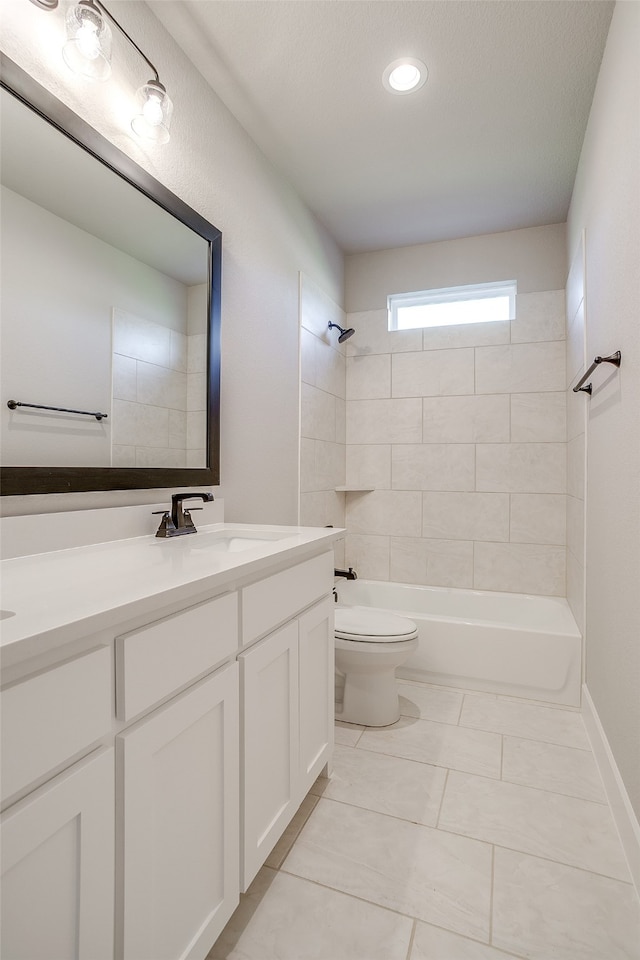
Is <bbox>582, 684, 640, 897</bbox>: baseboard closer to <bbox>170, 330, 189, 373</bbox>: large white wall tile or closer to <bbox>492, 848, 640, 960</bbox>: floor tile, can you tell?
<bbox>492, 848, 640, 960</bbox>: floor tile

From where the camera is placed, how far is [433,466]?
325 centimetres

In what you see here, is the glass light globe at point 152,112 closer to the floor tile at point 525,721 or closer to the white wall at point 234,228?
the white wall at point 234,228

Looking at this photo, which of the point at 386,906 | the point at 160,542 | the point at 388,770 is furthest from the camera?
the point at 388,770

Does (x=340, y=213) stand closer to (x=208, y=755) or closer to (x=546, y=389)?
(x=546, y=389)

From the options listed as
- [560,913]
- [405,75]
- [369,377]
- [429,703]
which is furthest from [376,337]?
[560,913]

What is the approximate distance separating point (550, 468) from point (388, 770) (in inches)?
79.4

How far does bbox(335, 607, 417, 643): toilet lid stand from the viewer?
2076mm

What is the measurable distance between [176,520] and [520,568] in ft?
7.50

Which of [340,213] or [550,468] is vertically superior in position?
[340,213]

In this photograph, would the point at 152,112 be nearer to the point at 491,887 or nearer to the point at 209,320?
the point at 209,320

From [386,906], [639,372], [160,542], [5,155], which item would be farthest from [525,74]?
[386,906]

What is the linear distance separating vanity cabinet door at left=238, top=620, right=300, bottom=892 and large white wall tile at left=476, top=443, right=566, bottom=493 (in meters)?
2.12

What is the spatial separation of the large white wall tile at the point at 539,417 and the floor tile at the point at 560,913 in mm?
2239

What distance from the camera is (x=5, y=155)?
113 cm
